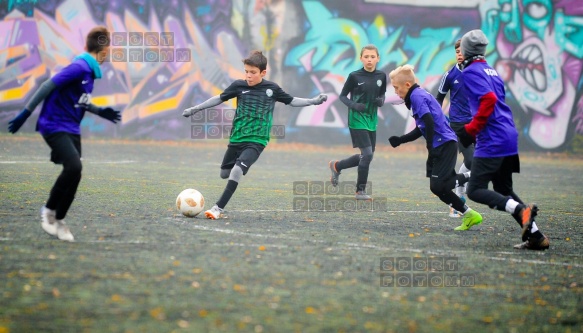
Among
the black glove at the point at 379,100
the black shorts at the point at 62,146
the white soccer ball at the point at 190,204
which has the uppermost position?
the black glove at the point at 379,100

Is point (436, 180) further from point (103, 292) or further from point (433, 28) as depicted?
point (433, 28)

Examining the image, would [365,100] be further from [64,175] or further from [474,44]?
[64,175]

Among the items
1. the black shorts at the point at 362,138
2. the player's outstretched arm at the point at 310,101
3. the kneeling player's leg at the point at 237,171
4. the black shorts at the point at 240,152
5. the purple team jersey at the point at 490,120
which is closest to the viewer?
the purple team jersey at the point at 490,120

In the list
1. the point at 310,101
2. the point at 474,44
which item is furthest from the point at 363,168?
the point at 474,44

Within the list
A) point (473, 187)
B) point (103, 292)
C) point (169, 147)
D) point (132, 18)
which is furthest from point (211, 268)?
point (132, 18)

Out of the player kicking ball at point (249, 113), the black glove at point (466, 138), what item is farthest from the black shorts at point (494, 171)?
the player kicking ball at point (249, 113)

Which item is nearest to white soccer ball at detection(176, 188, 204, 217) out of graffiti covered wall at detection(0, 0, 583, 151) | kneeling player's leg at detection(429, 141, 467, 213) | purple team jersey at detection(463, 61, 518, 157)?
kneeling player's leg at detection(429, 141, 467, 213)

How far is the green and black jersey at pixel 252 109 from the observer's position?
10.0 metres

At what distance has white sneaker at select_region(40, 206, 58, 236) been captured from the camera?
746cm

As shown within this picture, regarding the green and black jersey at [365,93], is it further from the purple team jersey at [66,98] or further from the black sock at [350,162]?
the purple team jersey at [66,98]

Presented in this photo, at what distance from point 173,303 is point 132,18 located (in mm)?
21696

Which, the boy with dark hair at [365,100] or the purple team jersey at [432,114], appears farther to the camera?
the boy with dark hair at [365,100]

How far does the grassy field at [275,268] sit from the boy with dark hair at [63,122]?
0.87 feet

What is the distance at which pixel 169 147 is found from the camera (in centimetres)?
→ 2333
